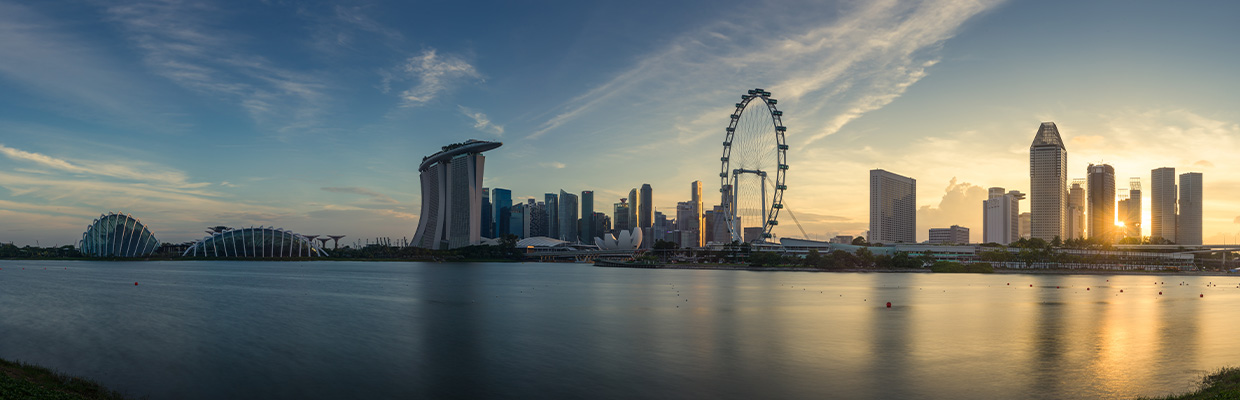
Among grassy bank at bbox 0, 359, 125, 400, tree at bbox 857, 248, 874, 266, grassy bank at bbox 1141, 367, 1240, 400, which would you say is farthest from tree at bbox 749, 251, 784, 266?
grassy bank at bbox 0, 359, 125, 400

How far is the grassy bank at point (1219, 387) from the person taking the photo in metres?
20.2

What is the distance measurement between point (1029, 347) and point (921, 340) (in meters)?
5.27

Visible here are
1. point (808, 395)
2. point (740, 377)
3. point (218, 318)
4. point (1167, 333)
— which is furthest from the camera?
point (218, 318)

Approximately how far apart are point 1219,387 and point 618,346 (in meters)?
24.5

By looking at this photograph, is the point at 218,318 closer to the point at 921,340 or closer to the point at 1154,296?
the point at 921,340

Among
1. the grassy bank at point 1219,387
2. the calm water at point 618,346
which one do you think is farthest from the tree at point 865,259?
the grassy bank at point 1219,387

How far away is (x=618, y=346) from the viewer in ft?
122

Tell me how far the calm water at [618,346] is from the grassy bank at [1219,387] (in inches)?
35.1

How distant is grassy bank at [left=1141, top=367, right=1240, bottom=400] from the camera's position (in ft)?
66.3

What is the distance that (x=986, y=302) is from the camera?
6712 centimetres

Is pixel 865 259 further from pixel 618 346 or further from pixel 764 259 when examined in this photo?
pixel 618 346

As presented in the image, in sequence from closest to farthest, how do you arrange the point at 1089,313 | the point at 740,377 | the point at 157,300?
the point at 740,377 → the point at 1089,313 → the point at 157,300

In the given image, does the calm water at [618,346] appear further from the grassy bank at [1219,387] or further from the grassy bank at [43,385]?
the grassy bank at [43,385]

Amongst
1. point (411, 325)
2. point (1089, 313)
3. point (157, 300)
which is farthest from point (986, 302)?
point (157, 300)
